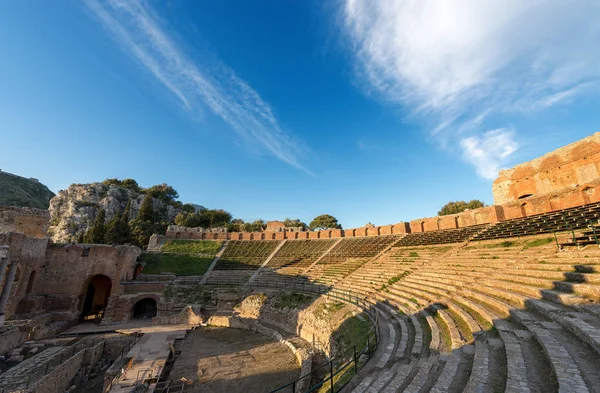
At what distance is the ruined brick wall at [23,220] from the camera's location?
2444cm

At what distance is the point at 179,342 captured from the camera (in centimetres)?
1806

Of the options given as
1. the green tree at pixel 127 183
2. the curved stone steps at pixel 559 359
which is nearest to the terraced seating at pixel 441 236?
the curved stone steps at pixel 559 359

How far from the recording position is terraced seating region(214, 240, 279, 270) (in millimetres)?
33594

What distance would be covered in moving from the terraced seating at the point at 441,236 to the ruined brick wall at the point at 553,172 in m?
5.71

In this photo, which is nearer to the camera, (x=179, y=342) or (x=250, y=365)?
(x=250, y=365)

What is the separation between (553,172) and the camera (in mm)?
26156

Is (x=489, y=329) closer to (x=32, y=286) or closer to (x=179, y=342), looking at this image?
(x=179, y=342)

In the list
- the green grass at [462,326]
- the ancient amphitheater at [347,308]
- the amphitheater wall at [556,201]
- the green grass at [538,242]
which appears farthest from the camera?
the amphitheater wall at [556,201]

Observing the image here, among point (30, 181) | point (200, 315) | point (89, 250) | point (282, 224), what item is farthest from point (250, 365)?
point (30, 181)

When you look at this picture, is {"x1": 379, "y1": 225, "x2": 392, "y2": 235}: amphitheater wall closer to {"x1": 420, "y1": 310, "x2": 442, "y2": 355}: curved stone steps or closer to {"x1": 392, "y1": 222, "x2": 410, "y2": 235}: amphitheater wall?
{"x1": 392, "y1": 222, "x2": 410, "y2": 235}: amphitheater wall

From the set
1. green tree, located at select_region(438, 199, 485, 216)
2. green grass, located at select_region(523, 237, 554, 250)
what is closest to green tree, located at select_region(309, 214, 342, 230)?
green tree, located at select_region(438, 199, 485, 216)

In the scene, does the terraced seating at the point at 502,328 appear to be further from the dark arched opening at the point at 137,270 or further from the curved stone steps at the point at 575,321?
the dark arched opening at the point at 137,270

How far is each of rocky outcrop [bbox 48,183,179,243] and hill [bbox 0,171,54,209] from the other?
12756mm

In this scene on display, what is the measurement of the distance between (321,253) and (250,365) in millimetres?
19456
